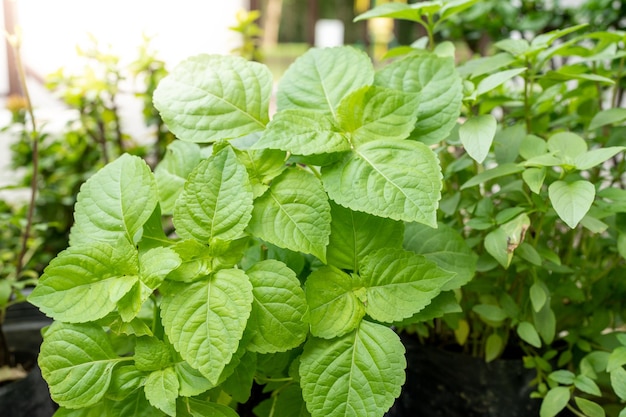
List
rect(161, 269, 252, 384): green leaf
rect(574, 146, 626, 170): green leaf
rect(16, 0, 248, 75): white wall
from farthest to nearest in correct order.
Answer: rect(16, 0, 248, 75): white wall
rect(574, 146, 626, 170): green leaf
rect(161, 269, 252, 384): green leaf

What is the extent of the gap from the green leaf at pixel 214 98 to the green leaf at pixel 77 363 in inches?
8.0

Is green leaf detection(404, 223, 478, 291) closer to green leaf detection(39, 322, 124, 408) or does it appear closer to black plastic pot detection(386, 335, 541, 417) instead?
black plastic pot detection(386, 335, 541, 417)

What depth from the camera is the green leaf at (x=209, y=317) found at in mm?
450

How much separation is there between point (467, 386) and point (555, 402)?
0.11 meters

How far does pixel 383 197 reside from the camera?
0.49 m

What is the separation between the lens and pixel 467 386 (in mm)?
716

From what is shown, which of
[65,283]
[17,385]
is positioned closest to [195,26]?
[17,385]

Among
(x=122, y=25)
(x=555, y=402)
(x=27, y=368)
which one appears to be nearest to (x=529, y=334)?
(x=555, y=402)

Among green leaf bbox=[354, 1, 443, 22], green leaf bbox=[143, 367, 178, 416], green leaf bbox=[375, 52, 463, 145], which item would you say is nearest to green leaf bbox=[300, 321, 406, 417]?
green leaf bbox=[143, 367, 178, 416]

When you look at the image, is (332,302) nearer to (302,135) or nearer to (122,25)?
(302,135)

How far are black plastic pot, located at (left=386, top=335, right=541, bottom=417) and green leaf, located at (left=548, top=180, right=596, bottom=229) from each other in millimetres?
259

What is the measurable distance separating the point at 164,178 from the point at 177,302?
0.62ft

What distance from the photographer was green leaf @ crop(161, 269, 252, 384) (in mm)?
450

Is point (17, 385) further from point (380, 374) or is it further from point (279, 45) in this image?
point (279, 45)
